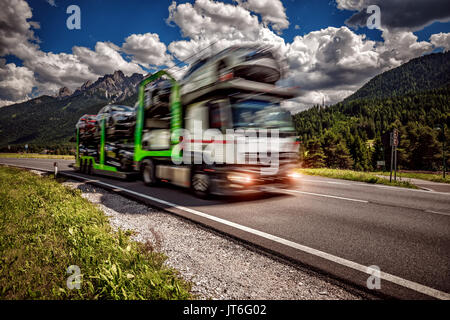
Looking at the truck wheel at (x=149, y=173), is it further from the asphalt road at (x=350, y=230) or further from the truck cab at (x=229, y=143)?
the asphalt road at (x=350, y=230)

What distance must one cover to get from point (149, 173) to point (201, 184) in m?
2.95

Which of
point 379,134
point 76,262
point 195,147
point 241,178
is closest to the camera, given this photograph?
point 76,262

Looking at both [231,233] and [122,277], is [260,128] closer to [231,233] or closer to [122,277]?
[231,233]

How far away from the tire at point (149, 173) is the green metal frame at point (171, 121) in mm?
269

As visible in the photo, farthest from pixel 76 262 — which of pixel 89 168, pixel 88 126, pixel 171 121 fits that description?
pixel 88 126

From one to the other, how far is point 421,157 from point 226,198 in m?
Answer: 89.8

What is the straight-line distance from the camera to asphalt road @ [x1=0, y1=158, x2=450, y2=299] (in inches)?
101

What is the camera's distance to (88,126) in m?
12.5

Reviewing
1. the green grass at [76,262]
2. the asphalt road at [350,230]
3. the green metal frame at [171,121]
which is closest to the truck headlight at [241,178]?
the asphalt road at [350,230]

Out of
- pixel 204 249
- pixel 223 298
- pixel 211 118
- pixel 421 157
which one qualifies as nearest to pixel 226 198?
pixel 211 118

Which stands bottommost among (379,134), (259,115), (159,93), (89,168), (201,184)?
(201,184)

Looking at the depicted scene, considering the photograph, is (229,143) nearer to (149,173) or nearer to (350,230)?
(350,230)

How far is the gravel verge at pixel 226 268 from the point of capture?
7.36ft
